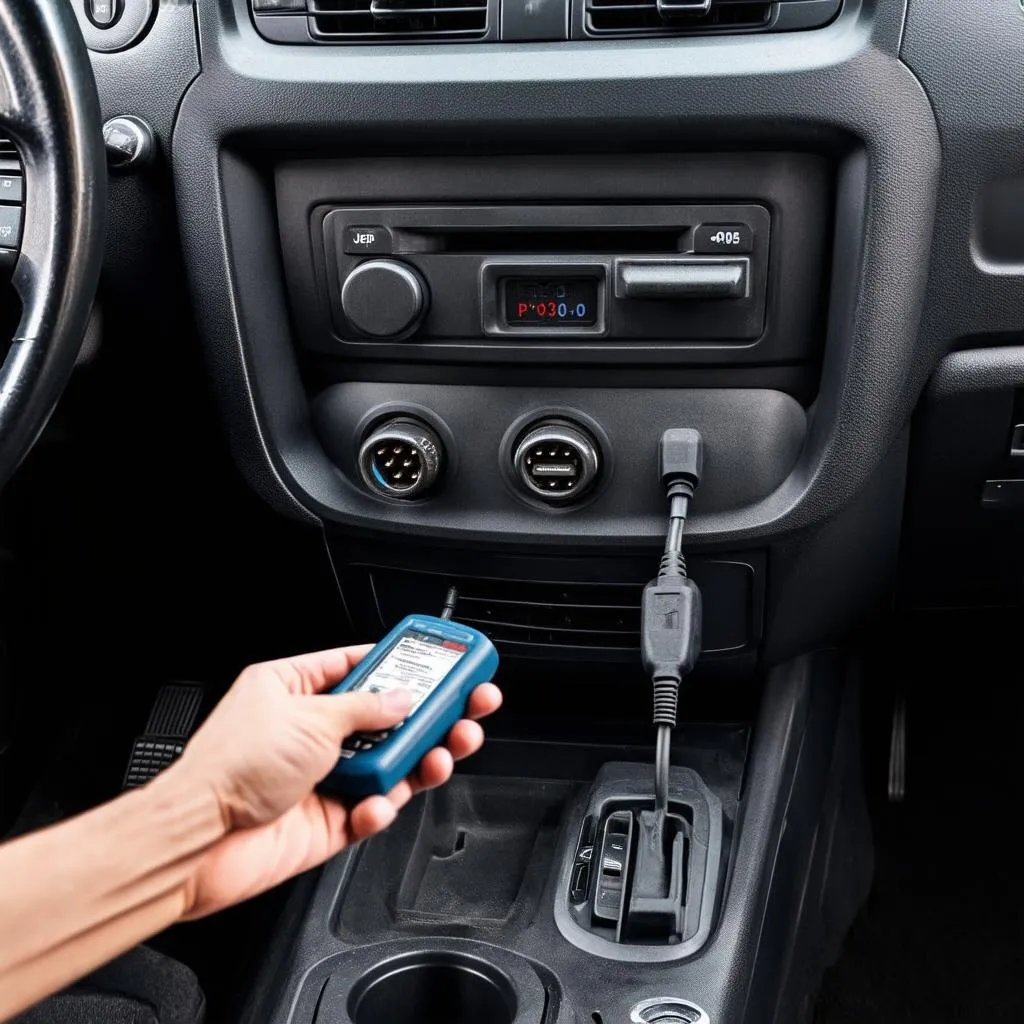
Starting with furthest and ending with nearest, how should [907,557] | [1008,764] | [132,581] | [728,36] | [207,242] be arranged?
[1008,764] → [132,581] → [907,557] → [207,242] → [728,36]

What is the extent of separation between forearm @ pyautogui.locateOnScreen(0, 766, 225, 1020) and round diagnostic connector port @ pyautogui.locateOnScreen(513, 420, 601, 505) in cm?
60

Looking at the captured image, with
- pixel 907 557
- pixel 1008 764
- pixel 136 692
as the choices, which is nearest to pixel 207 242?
pixel 136 692

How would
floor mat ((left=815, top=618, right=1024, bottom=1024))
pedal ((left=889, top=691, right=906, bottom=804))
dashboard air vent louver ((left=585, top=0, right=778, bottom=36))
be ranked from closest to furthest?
dashboard air vent louver ((left=585, top=0, right=778, bottom=36))
floor mat ((left=815, top=618, right=1024, bottom=1024))
pedal ((left=889, top=691, right=906, bottom=804))

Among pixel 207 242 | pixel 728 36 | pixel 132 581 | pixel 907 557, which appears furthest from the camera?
pixel 132 581

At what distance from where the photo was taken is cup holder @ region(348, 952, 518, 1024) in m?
1.17

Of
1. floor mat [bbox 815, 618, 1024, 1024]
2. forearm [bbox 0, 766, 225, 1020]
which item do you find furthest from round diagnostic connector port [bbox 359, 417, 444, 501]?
floor mat [bbox 815, 618, 1024, 1024]

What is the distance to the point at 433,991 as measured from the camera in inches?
47.5

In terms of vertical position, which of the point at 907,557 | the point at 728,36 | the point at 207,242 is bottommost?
the point at 907,557

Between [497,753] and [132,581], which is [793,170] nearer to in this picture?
[497,753]

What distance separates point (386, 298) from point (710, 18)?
382mm

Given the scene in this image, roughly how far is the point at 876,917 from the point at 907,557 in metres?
0.55

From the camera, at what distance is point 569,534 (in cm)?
129

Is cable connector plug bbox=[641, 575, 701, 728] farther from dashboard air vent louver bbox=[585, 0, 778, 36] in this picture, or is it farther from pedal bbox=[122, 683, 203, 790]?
pedal bbox=[122, 683, 203, 790]

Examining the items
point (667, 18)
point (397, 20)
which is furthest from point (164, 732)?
point (667, 18)
